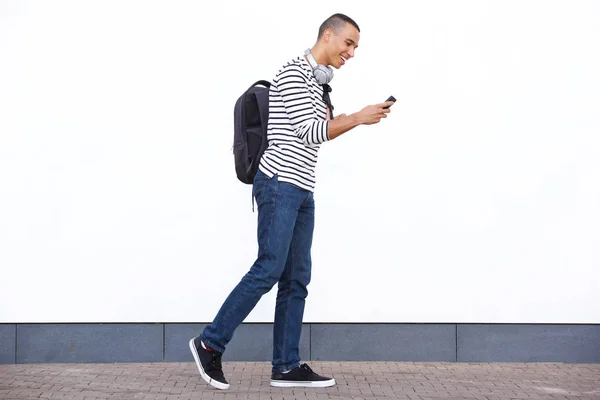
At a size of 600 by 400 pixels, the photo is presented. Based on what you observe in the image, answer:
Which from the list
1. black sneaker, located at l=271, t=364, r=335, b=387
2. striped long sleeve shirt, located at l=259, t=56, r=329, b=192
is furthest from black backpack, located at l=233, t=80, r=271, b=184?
black sneaker, located at l=271, t=364, r=335, b=387

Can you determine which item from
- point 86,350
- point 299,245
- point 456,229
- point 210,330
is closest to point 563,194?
point 456,229

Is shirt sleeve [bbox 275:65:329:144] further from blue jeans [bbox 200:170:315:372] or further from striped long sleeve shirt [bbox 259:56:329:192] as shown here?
blue jeans [bbox 200:170:315:372]

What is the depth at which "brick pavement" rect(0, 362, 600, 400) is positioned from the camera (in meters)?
4.61

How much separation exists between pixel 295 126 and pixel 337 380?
1.36m

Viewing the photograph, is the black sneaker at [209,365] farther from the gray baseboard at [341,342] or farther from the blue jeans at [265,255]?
the gray baseboard at [341,342]

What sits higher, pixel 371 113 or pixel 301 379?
pixel 371 113

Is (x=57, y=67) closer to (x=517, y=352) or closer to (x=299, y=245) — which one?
(x=299, y=245)

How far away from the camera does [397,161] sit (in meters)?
5.69

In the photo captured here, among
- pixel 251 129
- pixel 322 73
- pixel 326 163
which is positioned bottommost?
pixel 326 163

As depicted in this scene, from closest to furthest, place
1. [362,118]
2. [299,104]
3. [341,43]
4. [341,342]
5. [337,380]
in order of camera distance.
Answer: [362,118], [299,104], [341,43], [337,380], [341,342]

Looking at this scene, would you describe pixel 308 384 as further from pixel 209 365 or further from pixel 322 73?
pixel 322 73

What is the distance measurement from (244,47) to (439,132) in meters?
1.26

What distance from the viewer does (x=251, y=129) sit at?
4859 mm

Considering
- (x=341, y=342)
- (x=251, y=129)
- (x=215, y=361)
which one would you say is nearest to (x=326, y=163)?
(x=251, y=129)
